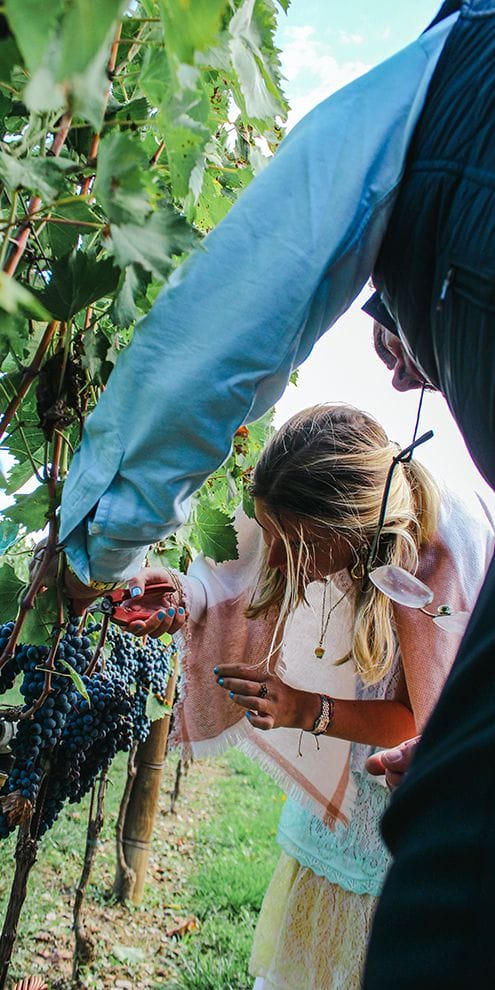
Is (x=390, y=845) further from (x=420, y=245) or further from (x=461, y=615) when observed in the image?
(x=461, y=615)

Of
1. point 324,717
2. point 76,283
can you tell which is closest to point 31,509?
point 76,283

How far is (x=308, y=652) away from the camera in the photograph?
2418 millimetres

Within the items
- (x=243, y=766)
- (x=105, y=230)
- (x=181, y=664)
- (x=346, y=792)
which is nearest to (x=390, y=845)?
(x=105, y=230)

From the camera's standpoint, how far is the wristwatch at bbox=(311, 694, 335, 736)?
2.04 metres

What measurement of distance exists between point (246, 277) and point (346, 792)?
182 centimetres

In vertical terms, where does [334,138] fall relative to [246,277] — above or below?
above

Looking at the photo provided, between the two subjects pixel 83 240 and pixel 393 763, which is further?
pixel 393 763

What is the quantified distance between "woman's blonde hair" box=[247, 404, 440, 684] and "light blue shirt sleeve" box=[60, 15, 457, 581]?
92 cm

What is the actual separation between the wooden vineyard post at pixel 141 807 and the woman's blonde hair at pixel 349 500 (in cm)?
134

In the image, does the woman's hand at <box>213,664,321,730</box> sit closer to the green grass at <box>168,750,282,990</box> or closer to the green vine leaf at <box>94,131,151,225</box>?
the green vine leaf at <box>94,131,151,225</box>

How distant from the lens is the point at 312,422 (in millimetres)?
2004

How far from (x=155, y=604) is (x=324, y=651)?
2.36 ft

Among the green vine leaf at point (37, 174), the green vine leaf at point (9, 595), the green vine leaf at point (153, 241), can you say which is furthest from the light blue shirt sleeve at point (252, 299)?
the green vine leaf at point (9, 595)

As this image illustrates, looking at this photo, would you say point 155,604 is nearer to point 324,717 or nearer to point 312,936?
point 324,717
